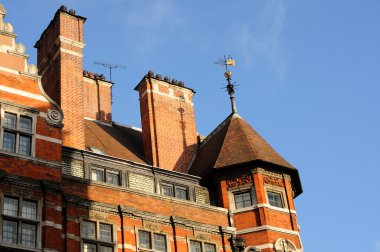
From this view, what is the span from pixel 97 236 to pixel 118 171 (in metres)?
3.83

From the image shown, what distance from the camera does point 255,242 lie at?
1147 inches

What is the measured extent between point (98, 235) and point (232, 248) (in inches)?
217

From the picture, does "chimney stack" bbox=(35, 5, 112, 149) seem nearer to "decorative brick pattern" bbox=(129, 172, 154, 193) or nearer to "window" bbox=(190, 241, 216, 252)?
"decorative brick pattern" bbox=(129, 172, 154, 193)

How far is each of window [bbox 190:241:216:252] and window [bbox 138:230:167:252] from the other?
1.16 m

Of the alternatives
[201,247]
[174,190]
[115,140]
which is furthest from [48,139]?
[115,140]

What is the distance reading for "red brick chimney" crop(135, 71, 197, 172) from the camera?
111ft

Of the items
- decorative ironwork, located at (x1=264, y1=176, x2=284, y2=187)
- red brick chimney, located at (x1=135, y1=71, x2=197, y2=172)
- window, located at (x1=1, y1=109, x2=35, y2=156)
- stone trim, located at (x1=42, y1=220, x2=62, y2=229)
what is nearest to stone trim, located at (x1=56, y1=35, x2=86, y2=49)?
red brick chimney, located at (x1=135, y1=71, x2=197, y2=172)

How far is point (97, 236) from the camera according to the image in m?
26.3

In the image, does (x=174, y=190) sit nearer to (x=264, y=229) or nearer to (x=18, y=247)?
(x=264, y=229)

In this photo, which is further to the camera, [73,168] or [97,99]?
[97,99]

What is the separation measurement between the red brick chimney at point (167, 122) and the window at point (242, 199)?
4.00m

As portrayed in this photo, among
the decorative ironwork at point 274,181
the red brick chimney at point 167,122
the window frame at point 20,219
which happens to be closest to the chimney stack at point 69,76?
the red brick chimney at point 167,122

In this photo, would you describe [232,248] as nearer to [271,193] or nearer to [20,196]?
[271,193]

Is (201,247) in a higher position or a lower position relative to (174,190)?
lower
